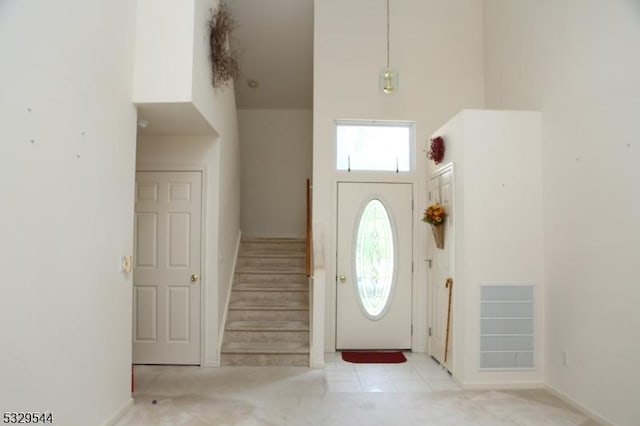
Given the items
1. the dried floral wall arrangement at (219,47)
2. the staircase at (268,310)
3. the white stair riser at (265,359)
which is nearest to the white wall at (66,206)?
the dried floral wall arrangement at (219,47)

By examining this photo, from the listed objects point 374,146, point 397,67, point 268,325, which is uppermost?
point 397,67

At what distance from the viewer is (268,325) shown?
4973 mm

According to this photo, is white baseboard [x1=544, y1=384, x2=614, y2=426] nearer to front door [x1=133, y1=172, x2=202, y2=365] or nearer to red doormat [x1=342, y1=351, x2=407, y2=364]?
red doormat [x1=342, y1=351, x2=407, y2=364]

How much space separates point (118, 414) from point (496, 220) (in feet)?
12.0

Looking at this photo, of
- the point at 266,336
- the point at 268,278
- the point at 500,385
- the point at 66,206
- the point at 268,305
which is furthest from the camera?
the point at 268,278

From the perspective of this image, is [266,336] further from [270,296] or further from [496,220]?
[496,220]

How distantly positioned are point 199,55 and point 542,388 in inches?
174

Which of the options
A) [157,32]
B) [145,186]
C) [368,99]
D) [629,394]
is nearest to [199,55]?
[157,32]

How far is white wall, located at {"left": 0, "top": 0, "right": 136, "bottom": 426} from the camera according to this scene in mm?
2064

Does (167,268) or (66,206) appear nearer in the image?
(66,206)

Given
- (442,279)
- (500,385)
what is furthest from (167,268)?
(500,385)

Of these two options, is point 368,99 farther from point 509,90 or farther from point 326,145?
point 509,90

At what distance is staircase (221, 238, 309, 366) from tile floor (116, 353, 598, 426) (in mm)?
188

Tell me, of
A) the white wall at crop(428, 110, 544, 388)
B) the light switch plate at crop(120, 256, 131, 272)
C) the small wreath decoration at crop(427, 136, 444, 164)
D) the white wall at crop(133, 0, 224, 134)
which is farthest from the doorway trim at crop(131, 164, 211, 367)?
the white wall at crop(428, 110, 544, 388)
